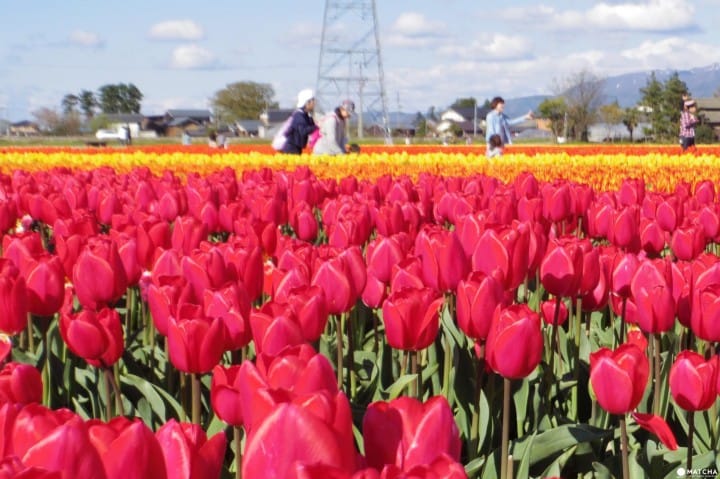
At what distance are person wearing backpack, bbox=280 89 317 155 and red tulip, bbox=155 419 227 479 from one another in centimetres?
1183

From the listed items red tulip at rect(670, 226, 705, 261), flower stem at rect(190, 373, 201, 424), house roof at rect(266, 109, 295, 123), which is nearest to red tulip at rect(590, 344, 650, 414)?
flower stem at rect(190, 373, 201, 424)

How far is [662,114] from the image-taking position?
75.8m

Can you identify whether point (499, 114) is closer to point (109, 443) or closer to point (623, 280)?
point (623, 280)

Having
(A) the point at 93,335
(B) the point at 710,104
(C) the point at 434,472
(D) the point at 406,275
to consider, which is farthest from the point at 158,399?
→ (B) the point at 710,104

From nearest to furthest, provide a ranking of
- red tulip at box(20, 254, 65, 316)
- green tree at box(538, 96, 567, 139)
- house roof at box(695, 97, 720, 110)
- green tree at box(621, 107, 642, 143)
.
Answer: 1. red tulip at box(20, 254, 65, 316)
2. green tree at box(621, 107, 642, 143)
3. green tree at box(538, 96, 567, 139)
4. house roof at box(695, 97, 720, 110)

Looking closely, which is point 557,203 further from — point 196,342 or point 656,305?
point 196,342

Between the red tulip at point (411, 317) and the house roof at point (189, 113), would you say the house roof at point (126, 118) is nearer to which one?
the house roof at point (189, 113)

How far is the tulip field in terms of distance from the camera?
46.6 inches

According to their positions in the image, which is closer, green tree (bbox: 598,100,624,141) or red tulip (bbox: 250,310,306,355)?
red tulip (bbox: 250,310,306,355)

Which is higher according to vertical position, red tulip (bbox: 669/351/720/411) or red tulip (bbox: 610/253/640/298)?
red tulip (bbox: 610/253/640/298)

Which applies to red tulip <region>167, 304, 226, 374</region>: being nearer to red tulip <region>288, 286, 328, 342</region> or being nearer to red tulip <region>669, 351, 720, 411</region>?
red tulip <region>288, 286, 328, 342</region>

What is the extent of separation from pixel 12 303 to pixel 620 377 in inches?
61.6

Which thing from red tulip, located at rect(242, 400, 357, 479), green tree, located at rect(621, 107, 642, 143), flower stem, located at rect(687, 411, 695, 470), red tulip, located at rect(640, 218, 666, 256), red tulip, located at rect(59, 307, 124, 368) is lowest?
green tree, located at rect(621, 107, 642, 143)

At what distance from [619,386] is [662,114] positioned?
3092 inches
